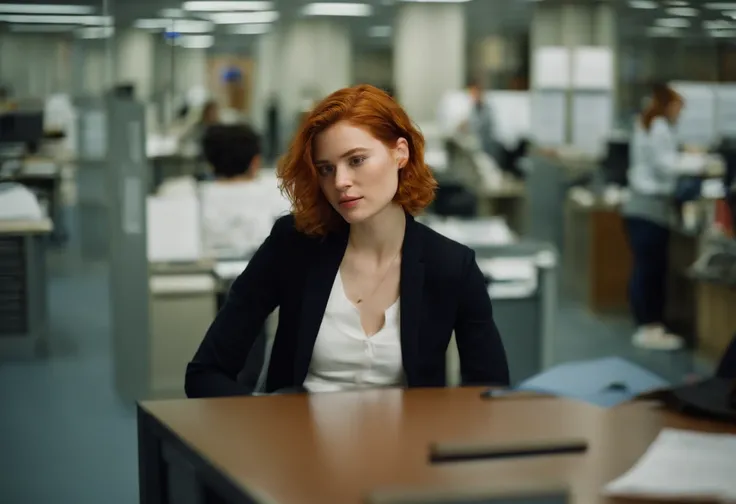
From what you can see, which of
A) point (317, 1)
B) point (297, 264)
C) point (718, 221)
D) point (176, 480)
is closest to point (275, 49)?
point (317, 1)

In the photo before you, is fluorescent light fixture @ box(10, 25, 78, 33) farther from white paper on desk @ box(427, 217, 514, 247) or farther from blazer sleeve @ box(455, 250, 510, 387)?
blazer sleeve @ box(455, 250, 510, 387)

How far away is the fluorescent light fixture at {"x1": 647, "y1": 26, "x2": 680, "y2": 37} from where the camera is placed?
932cm

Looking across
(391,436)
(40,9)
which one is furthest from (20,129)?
(391,436)

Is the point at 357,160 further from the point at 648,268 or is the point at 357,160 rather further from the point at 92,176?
the point at 648,268

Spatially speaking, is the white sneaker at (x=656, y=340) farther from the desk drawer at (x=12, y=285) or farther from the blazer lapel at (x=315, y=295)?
the blazer lapel at (x=315, y=295)

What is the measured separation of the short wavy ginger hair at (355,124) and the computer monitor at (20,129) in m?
3.64

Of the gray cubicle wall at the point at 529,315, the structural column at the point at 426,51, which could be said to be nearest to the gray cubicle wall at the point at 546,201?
the structural column at the point at 426,51

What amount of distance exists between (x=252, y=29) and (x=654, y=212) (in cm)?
348

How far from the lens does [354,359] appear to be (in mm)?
2691

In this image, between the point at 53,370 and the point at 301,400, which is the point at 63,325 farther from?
the point at 301,400

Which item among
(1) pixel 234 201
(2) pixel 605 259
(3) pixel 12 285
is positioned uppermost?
(1) pixel 234 201

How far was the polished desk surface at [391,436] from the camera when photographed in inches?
70.5

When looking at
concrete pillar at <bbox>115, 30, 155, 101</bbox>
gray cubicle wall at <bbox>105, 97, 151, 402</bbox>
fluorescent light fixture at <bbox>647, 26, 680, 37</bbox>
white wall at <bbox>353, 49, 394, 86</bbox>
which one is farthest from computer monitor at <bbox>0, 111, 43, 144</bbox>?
fluorescent light fixture at <bbox>647, 26, 680, 37</bbox>

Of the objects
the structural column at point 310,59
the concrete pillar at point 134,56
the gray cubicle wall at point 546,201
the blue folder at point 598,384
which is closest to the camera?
the blue folder at point 598,384
